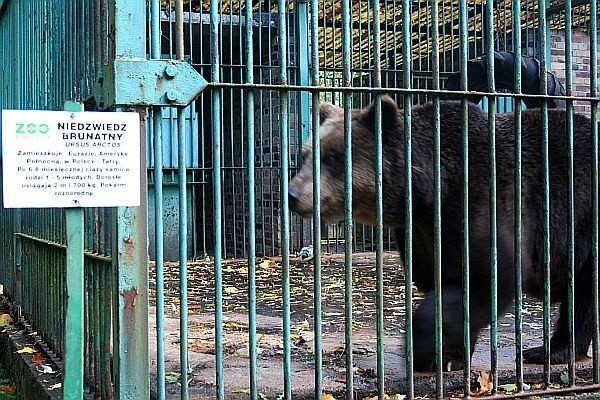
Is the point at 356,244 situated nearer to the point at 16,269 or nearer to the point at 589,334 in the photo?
the point at 16,269

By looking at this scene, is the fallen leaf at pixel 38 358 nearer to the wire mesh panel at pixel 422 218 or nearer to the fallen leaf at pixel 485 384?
the wire mesh panel at pixel 422 218

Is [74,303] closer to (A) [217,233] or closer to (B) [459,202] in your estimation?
(A) [217,233]

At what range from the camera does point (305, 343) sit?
5281mm

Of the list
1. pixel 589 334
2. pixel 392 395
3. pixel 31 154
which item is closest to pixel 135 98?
pixel 31 154

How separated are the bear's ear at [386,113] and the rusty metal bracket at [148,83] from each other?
1394mm

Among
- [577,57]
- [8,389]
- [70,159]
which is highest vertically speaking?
[577,57]

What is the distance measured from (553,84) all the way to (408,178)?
207 cm

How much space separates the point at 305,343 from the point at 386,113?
1.71 meters

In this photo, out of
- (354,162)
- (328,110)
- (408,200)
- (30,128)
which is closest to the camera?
(30,128)

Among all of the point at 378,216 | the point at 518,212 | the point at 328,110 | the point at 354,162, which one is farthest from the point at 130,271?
the point at 328,110

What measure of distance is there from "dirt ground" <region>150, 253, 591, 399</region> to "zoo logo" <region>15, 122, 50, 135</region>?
58.4 inches

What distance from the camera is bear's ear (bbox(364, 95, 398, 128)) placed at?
4.38m

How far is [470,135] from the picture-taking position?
4.59 m

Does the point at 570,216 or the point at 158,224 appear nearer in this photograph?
the point at 158,224
